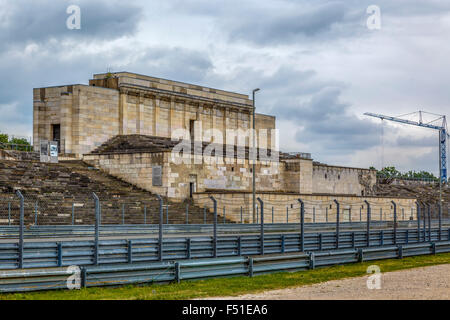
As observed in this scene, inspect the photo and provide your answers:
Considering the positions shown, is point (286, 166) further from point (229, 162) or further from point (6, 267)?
point (6, 267)

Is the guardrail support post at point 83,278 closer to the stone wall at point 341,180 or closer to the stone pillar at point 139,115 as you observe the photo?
the stone pillar at point 139,115

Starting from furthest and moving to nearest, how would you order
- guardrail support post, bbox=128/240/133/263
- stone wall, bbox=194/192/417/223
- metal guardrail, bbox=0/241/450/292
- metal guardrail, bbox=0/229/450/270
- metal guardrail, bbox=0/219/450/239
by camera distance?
stone wall, bbox=194/192/417/223
metal guardrail, bbox=0/219/450/239
guardrail support post, bbox=128/240/133/263
metal guardrail, bbox=0/229/450/270
metal guardrail, bbox=0/241/450/292

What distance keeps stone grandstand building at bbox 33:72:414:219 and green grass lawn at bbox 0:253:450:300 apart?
92.8ft

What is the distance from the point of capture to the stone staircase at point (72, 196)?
3869cm

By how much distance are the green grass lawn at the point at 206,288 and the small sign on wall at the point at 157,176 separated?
100.0 feet

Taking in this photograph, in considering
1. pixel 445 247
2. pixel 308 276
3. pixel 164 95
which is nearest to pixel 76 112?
Result: pixel 164 95

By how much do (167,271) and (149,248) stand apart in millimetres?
4099

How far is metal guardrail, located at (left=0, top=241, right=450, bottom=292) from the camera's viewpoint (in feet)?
62.5

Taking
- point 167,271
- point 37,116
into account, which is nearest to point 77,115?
point 37,116

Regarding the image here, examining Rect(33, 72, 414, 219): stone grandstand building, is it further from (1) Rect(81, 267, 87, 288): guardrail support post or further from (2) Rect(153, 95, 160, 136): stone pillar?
(1) Rect(81, 267, 87, 288): guardrail support post

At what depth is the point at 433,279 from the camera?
2381 cm

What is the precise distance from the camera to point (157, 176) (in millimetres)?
56812

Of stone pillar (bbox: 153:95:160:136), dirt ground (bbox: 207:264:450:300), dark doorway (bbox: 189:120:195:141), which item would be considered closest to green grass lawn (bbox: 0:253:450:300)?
dirt ground (bbox: 207:264:450:300)

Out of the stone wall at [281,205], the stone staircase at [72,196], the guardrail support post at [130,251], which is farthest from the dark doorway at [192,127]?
the guardrail support post at [130,251]
